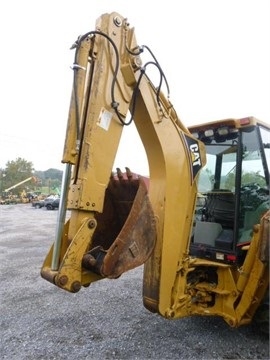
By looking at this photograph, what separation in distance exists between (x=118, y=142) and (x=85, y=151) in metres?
0.34

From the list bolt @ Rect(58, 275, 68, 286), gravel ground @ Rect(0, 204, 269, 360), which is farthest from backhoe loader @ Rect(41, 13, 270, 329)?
gravel ground @ Rect(0, 204, 269, 360)

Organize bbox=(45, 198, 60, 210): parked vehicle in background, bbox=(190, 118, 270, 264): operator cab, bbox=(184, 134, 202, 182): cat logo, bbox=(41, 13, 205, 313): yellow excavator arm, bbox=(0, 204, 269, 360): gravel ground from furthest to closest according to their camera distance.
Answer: bbox=(45, 198, 60, 210): parked vehicle in background → bbox=(190, 118, 270, 264): operator cab → bbox=(0, 204, 269, 360): gravel ground → bbox=(184, 134, 202, 182): cat logo → bbox=(41, 13, 205, 313): yellow excavator arm

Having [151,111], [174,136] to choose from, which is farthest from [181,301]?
[151,111]

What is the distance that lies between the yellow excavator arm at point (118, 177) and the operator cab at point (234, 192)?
615 mm

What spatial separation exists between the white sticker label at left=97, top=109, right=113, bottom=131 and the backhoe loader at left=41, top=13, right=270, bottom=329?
1 centimetres

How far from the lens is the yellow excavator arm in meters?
2.52

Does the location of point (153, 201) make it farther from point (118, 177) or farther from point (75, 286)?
point (75, 286)

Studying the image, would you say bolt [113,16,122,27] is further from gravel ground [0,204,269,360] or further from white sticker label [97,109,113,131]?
gravel ground [0,204,269,360]

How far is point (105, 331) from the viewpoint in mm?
3850

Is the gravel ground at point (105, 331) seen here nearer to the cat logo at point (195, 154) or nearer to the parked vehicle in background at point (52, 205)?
the cat logo at point (195, 154)

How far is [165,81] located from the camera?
3.10 m

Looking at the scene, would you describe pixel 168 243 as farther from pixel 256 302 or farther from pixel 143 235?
pixel 256 302

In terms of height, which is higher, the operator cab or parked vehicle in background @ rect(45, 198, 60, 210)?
the operator cab

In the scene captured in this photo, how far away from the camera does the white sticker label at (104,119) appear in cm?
262
